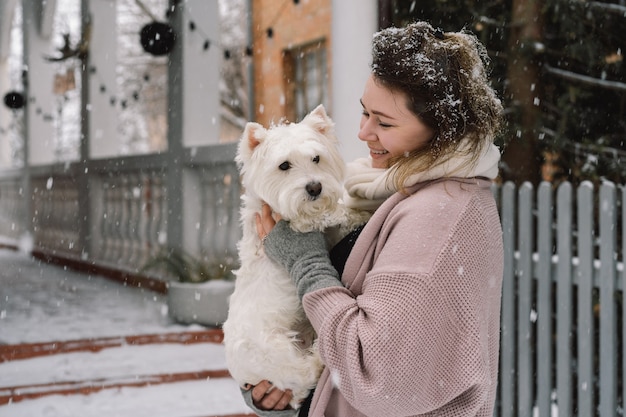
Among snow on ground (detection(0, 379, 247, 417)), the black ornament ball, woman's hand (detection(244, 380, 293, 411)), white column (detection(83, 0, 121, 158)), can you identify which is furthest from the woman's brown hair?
white column (detection(83, 0, 121, 158))

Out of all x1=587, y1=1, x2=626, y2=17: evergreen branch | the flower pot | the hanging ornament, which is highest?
x1=587, y1=1, x2=626, y2=17: evergreen branch

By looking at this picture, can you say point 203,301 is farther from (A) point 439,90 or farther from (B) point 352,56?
(A) point 439,90

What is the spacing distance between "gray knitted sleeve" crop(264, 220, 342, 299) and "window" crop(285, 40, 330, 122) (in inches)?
238

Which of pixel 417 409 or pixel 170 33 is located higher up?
pixel 170 33

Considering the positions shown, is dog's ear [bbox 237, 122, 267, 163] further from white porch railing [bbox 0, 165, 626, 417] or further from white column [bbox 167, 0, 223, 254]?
white column [bbox 167, 0, 223, 254]

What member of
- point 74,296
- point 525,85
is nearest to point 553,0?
point 525,85

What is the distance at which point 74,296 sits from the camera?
7.62 metres

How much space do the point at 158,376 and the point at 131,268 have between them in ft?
14.0

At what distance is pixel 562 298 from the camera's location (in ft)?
12.0

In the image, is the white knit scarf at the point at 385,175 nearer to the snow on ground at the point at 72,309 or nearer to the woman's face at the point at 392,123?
the woman's face at the point at 392,123

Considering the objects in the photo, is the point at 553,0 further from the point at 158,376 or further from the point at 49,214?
the point at 49,214

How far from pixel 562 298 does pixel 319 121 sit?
2354 mm

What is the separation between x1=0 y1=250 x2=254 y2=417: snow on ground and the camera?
394cm

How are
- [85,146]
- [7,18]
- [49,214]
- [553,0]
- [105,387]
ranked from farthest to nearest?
[7,18], [49,214], [85,146], [553,0], [105,387]
